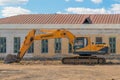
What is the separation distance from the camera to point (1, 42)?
3825cm

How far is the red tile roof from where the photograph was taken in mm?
41031

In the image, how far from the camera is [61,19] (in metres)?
42.3

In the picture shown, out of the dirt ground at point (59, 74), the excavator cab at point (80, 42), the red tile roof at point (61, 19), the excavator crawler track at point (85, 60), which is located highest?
the red tile roof at point (61, 19)

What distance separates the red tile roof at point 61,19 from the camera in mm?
41031

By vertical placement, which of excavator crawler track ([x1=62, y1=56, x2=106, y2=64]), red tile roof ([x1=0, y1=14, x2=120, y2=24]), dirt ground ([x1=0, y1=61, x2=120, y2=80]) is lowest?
dirt ground ([x1=0, y1=61, x2=120, y2=80])

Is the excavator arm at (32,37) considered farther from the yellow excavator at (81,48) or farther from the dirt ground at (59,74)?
the dirt ground at (59,74)

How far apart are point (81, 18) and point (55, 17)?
10.4 feet

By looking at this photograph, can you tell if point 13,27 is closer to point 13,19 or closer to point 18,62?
point 13,19

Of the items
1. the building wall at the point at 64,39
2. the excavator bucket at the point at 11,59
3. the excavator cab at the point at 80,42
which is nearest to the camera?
the excavator cab at the point at 80,42

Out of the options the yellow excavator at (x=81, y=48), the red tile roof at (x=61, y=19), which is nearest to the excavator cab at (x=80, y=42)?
the yellow excavator at (x=81, y=48)

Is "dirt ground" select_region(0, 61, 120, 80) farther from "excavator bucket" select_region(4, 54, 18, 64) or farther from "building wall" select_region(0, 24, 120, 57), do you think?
"building wall" select_region(0, 24, 120, 57)

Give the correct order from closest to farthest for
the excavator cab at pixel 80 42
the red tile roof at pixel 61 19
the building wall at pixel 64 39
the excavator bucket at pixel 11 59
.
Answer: the excavator cab at pixel 80 42 < the excavator bucket at pixel 11 59 < the building wall at pixel 64 39 < the red tile roof at pixel 61 19

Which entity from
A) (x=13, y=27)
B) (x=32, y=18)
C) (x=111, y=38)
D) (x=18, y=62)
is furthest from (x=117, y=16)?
(x=18, y=62)

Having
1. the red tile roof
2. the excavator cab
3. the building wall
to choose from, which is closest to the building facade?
the building wall
